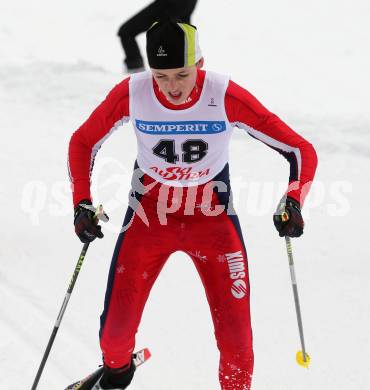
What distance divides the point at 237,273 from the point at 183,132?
934 millimetres

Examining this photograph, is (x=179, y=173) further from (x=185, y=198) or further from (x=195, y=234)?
(x=195, y=234)

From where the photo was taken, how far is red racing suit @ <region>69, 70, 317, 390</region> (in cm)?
347

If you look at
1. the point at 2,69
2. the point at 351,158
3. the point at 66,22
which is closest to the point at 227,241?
the point at 351,158

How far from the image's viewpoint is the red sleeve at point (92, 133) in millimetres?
3520

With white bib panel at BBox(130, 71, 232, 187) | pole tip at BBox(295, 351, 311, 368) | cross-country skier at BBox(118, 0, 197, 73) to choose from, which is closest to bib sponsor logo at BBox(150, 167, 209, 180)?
white bib panel at BBox(130, 71, 232, 187)

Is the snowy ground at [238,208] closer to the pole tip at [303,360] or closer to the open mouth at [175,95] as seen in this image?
the pole tip at [303,360]

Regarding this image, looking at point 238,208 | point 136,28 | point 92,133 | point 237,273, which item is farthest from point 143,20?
point 237,273

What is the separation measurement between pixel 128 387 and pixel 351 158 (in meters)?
4.57

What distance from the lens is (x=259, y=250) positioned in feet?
19.2

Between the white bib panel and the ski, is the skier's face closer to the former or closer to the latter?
the white bib panel

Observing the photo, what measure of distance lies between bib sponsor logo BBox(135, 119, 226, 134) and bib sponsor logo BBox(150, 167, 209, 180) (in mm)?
256

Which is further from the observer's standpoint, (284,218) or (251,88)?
(251,88)

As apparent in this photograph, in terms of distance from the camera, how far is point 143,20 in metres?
8.78

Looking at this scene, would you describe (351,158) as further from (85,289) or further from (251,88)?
(85,289)
